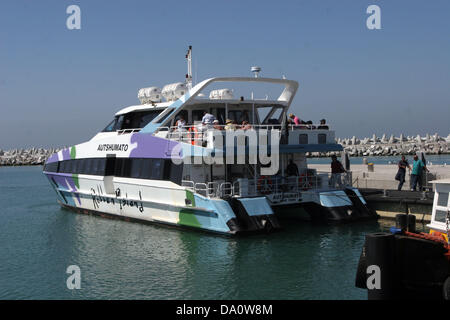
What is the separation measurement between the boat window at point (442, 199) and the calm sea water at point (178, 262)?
239cm

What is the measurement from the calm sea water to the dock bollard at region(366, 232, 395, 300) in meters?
1.07

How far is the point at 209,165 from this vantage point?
16.4 meters

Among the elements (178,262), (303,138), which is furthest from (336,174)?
(178,262)

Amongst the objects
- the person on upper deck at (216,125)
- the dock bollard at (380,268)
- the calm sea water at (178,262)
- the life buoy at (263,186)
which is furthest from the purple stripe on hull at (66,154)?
the dock bollard at (380,268)

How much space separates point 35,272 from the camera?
12.8 m

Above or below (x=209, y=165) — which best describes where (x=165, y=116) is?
above

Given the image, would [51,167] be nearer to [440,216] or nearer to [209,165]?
[209,165]

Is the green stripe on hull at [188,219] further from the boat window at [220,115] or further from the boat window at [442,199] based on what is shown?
the boat window at [442,199]

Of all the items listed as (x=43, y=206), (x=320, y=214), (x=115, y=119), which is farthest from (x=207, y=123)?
(x=43, y=206)

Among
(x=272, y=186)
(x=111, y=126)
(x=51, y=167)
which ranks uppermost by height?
(x=111, y=126)

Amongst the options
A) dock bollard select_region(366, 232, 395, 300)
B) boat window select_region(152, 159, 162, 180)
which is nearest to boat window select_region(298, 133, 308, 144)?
boat window select_region(152, 159, 162, 180)

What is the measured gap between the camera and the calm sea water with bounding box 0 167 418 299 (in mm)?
10789

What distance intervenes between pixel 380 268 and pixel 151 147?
9.60 meters

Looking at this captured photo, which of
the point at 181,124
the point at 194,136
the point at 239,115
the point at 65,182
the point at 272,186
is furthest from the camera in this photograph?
the point at 65,182
